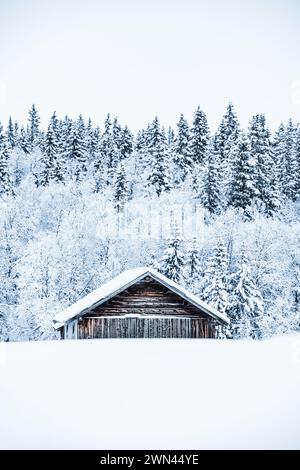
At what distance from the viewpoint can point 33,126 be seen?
3971 inches

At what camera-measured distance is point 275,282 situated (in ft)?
133

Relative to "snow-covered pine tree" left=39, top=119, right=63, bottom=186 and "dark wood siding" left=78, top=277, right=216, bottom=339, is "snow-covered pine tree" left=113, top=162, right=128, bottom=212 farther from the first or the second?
"dark wood siding" left=78, top=277, right=216, bottom=339

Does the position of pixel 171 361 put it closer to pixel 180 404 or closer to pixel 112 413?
pixel 180 404

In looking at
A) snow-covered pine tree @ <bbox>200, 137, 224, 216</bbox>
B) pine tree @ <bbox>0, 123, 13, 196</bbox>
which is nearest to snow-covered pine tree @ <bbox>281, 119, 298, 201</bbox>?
snow-covered pine tree @ <bbox>200, 137, 224, 216</bbox>

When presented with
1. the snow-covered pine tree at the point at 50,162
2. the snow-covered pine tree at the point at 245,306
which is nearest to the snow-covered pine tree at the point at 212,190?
the snow-covered pine tree at the point at 245,306

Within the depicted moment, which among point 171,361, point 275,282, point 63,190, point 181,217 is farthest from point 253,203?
point 171,361

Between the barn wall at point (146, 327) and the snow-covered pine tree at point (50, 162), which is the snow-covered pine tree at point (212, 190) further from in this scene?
the barn wall at point (146, 327)

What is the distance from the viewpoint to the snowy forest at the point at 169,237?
37125 millimetres

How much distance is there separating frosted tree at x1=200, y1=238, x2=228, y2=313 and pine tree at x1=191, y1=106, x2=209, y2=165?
3156 centimetres

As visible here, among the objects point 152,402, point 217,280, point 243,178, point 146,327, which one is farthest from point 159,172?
point 152,402

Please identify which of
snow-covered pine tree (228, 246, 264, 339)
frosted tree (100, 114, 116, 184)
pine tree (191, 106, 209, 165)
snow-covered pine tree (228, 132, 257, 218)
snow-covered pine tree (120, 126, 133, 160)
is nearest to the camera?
snow-covered pine tree (228, 246, 264, 339)

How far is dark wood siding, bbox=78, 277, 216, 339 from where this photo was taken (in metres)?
22.2

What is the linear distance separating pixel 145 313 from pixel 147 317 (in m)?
0.29

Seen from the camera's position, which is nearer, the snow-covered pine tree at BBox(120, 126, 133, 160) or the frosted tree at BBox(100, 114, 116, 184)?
the frosted tree at BBox(100, 114, 116, 184)
